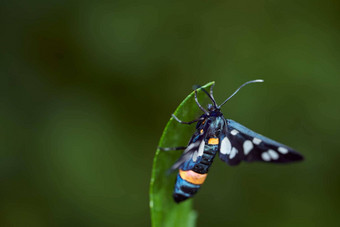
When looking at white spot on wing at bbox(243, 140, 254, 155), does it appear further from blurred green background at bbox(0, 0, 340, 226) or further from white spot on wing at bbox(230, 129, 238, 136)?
blurred green background at bbox(0, 0, 340, 226)

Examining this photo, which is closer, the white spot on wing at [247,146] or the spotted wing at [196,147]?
the spotted wing at [196,147]

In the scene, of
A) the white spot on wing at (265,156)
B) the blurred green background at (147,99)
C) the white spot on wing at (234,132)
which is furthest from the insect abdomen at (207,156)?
the blurred green background at (147,99)

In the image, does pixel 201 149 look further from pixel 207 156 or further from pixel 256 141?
pixel 256 141

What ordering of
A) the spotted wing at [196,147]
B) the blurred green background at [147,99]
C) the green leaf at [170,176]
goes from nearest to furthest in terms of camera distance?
the green leaf at [170,176], the spotted wing at [196,147], the blurred green background at [147,99]

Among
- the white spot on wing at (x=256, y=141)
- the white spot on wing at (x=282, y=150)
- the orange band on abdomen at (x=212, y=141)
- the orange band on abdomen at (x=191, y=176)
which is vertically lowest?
the orange band on abdomen at (x=191, y=176)

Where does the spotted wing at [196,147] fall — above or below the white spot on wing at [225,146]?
above

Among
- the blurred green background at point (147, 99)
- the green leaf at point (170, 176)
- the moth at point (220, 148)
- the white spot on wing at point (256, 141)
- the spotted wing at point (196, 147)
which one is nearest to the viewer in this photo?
the green leaf at point (170, 176)

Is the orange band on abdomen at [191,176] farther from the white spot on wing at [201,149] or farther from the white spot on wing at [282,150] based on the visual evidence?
the white spot on wing at [282,150]

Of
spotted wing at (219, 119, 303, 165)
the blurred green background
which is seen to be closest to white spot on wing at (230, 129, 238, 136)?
spotted wing at (219, 119, 303, 165)
